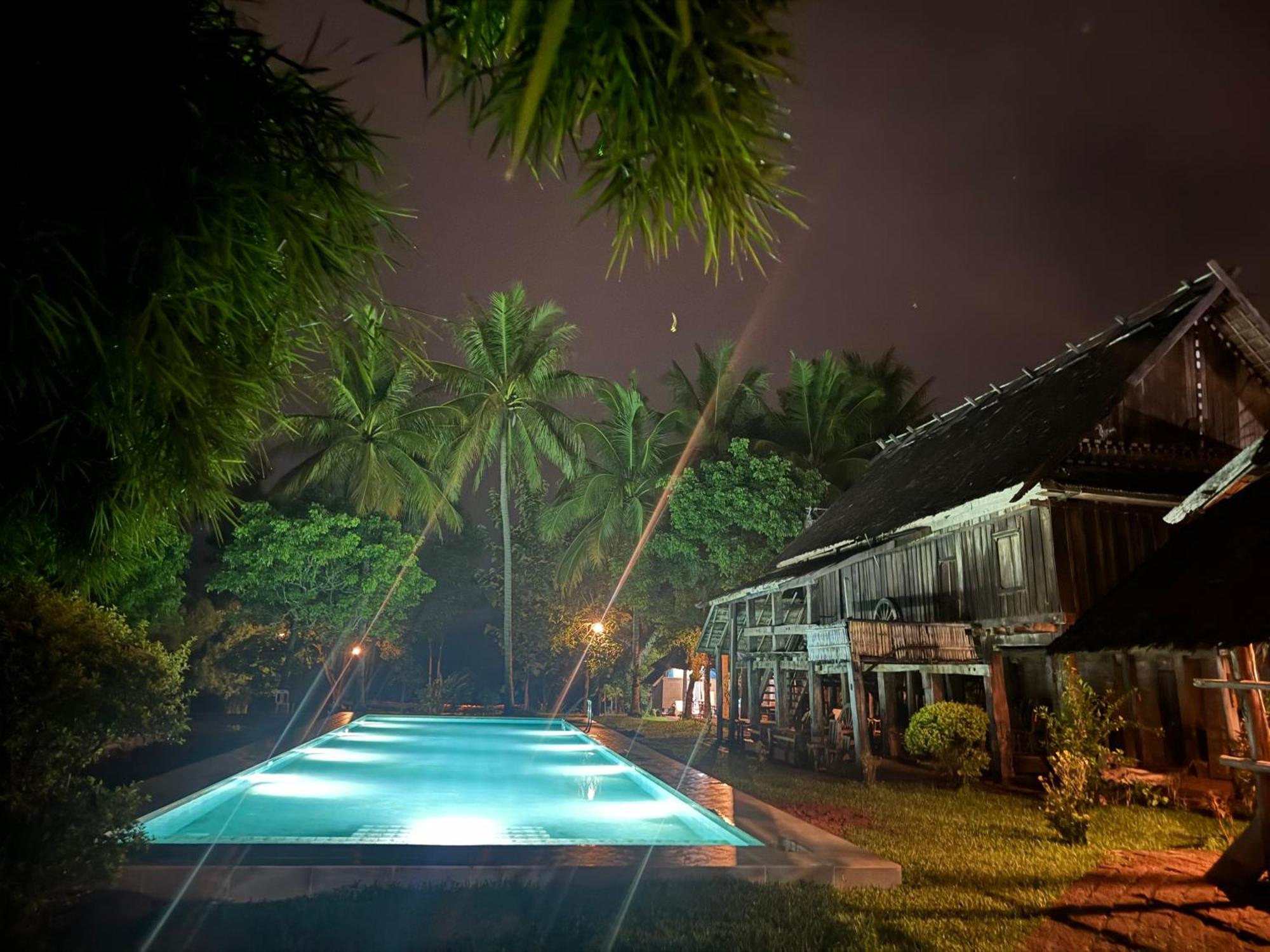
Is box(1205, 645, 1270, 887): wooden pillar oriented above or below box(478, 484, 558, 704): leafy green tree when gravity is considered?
below

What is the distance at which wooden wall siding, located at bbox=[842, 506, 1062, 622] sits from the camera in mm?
11937

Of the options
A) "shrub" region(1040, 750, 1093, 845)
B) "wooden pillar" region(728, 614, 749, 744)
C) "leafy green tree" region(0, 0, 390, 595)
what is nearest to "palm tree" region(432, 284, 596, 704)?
"wooden pillar" region(728, 614, 749, 744)

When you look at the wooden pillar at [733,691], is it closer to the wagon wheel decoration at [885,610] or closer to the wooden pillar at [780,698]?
the wooden pillar at [780,698]

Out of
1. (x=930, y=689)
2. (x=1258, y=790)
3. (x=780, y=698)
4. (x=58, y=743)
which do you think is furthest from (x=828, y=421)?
(x=58, y=743)

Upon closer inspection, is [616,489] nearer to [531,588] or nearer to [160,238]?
[531,588]

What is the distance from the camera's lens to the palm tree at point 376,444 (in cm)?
2531

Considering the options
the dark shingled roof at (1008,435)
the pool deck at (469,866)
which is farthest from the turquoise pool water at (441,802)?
the dark shingled roof at (1008,435)

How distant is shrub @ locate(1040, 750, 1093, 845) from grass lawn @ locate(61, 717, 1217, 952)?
0.37 meters

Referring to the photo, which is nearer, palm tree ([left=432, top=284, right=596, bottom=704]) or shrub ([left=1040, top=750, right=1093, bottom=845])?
shrub ([left=1040, top=750, right=1093, bottom=845])

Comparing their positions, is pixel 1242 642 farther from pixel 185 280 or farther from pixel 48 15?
pixel 48 15

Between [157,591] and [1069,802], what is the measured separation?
14534 mm

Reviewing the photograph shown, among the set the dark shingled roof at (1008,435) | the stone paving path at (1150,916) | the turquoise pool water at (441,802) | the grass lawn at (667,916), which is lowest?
the turquoise pool water at (441,802)

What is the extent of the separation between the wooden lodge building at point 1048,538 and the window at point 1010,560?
23mm

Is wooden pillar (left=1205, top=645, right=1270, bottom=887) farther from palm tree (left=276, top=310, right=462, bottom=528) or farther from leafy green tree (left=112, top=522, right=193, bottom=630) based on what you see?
palm tree (left=276, top=310, right=462, bottom=528)
